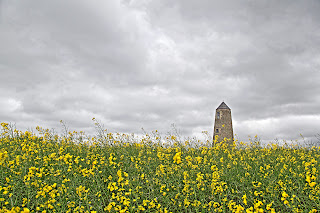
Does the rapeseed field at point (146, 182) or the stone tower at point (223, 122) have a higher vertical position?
the stone tower at point (223, 122)

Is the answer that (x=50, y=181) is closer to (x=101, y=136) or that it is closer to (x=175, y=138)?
(x=101, y=136)

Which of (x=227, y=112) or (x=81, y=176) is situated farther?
(x=227, y=112)

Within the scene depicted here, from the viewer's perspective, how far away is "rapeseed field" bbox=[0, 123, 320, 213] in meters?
5.27

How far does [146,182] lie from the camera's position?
6.11m

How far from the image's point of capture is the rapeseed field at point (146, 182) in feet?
17.3

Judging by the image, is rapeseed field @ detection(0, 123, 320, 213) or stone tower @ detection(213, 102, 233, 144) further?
stone tower @ detection(213, 102, 233, 144)

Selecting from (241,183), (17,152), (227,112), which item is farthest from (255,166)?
(227,112)

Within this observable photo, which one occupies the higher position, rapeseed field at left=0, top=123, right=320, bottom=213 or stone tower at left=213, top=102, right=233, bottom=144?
stone tower at left=213, top=102, right=233, bottom=144

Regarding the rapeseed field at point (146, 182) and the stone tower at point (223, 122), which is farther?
the stone tower at point (223, 122)

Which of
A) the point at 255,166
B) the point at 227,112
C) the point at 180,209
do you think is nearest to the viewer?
the point at 180,209

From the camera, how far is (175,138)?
10.5 meters

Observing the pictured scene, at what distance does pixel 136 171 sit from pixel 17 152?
179 inches

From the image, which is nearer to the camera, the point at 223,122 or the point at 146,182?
the point at 146,182

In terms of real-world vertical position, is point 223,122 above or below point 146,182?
above
